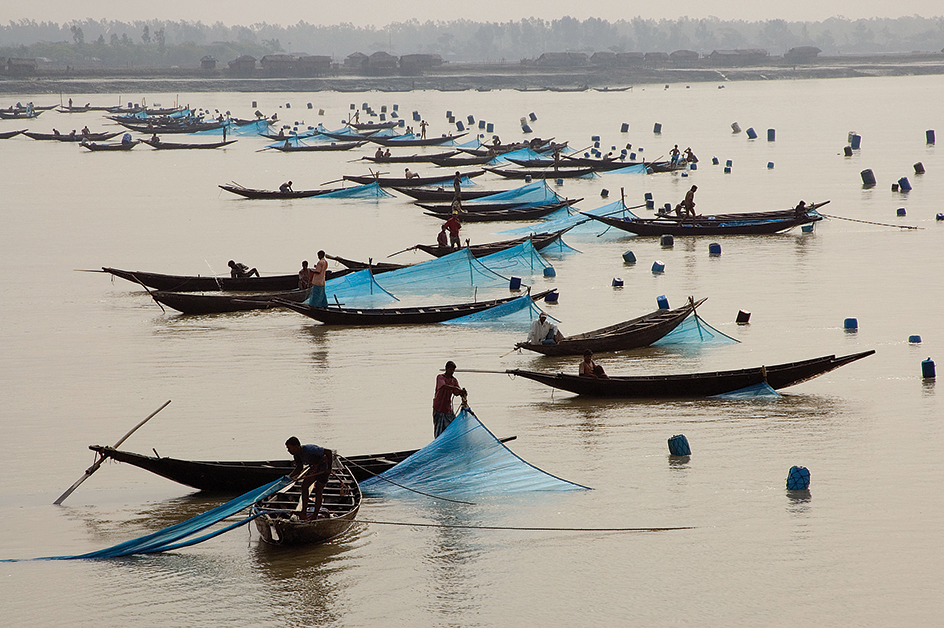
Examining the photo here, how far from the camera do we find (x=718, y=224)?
3222 cm

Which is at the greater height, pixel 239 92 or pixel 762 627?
pixel 239 92

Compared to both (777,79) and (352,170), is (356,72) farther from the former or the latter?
(352,170)

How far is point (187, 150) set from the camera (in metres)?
69.6

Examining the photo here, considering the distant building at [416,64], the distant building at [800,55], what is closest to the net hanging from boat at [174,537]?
the distant building at [416,64]

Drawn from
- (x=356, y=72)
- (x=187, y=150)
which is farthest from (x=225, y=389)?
(x=356, y=72)

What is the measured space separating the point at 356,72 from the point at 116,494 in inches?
5221

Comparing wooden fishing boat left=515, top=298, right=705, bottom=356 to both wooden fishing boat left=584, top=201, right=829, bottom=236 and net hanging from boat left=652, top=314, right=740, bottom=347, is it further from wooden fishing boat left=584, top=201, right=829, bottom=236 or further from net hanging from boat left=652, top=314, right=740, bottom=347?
wooden fishing boat left=584, top=201, right=829, bottom=236

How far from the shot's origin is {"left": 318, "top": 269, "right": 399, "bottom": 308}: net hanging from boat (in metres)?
23.0

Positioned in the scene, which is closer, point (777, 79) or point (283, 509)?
point (283, 509)

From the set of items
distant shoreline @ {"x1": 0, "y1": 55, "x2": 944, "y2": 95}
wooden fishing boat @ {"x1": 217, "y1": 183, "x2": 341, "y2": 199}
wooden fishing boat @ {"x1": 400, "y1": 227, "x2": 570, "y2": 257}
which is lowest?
wooden fishing boat @ {"x1": 400, "y1": 227, "x2": 570, "y2": 257}

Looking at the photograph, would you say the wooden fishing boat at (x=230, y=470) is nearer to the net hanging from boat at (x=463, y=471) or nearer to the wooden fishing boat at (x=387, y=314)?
the net hanging from boat at (x=463, y=471)

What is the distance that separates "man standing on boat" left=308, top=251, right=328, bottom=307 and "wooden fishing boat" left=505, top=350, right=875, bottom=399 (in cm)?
691

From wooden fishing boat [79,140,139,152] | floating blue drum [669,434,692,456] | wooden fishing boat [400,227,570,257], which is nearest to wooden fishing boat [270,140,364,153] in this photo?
wooden fishing boat [79,140,139,152]

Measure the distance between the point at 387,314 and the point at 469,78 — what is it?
12725 cm
